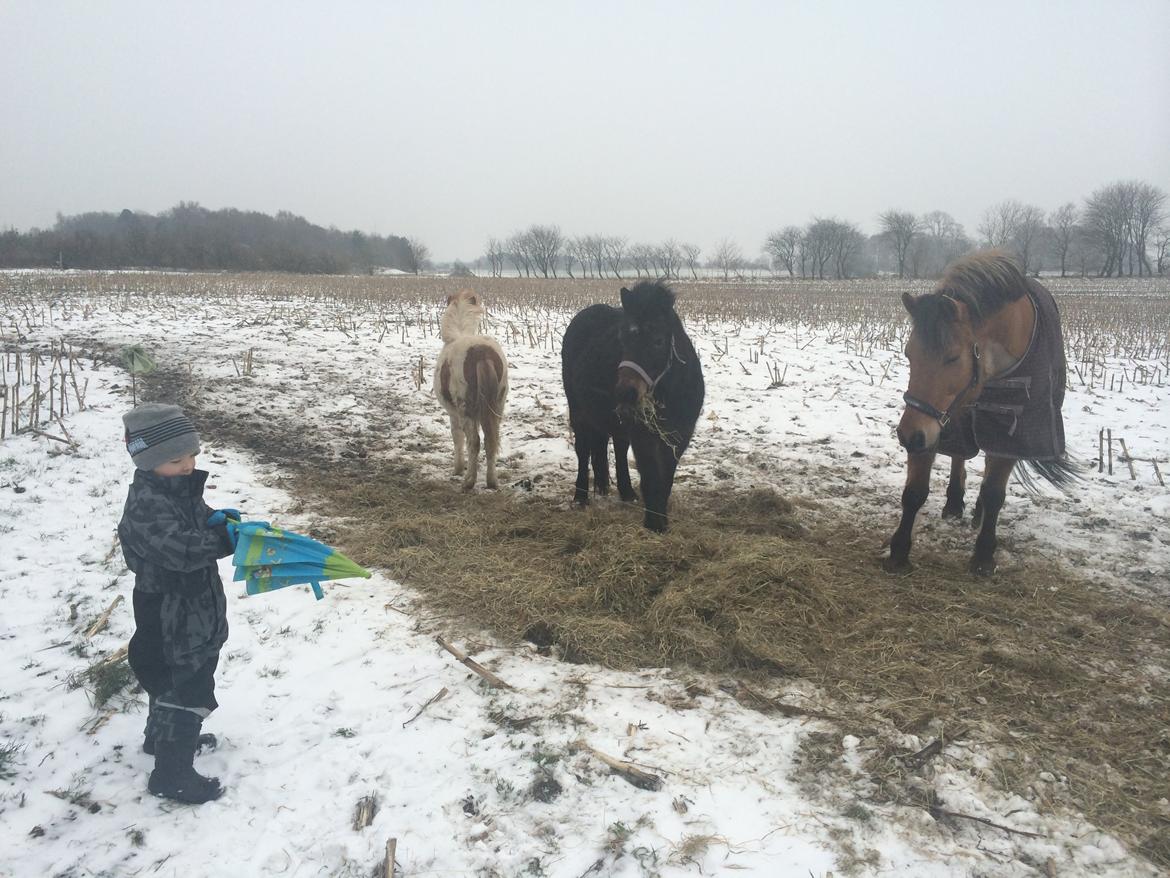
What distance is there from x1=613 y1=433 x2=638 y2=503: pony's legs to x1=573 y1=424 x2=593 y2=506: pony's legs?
28 centimetres

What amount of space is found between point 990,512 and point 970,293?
1624mm

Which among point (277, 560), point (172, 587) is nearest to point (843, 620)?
point (277, 560)

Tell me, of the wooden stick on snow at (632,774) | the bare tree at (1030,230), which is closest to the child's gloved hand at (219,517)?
the wooden stick on snow at (632,774)

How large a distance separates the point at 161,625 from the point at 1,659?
167 cm

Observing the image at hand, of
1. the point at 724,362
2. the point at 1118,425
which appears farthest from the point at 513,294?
the point at 1118,425

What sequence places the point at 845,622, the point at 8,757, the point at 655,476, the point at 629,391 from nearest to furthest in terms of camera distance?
1. the point at 8,757
2. the point at 845,622
3. the point at 629,391
4. the point at 655,476

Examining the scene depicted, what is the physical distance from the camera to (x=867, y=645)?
140 inches

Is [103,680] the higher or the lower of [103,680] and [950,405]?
the lower

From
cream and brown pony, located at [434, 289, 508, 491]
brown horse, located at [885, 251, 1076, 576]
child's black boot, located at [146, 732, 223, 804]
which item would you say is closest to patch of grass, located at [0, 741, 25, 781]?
child's black boot, located at [146, 732, 223, 804]

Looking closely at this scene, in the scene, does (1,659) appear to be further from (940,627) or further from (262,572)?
(940,627)

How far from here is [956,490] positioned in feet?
18.3

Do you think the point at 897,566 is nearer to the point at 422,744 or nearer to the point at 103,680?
the point at 422,744

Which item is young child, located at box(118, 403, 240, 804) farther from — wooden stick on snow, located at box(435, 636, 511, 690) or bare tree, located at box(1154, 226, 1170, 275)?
bare tree, located at box(1154, 226, 1170, 275)

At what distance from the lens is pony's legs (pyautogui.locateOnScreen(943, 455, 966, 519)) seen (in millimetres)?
5547
